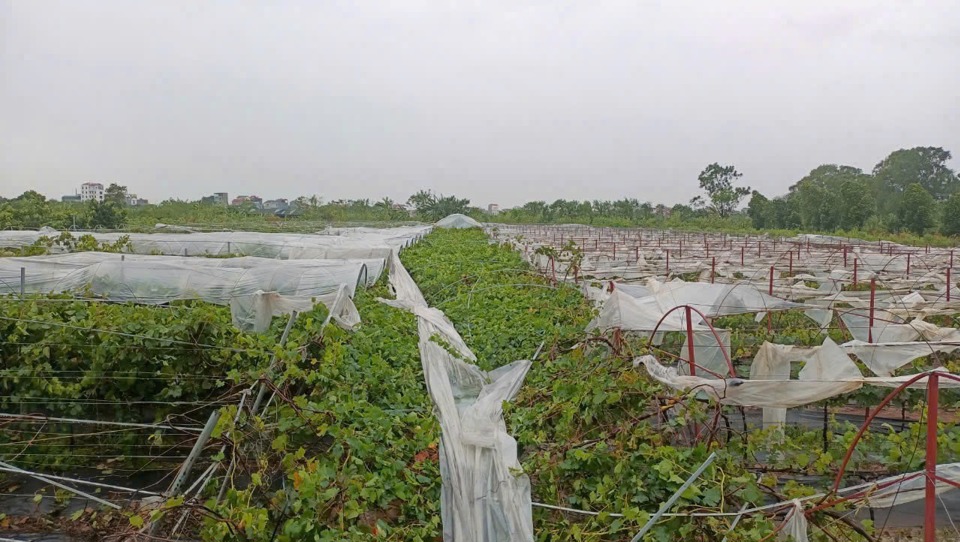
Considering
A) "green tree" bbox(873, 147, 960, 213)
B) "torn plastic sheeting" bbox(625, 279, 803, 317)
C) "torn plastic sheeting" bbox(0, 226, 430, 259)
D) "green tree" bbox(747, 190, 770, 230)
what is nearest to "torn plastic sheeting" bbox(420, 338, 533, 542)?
"torn plastic sheeting" bbox(625, 279, 803, 317)

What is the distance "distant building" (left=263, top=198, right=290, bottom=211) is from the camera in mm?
51013

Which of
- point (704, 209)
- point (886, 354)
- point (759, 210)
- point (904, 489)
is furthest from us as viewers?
point (704, 209)

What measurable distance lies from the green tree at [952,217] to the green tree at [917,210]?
4.21 feet

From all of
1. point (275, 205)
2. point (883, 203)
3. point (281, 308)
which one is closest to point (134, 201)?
point (275, 205)

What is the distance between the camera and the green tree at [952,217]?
31.0 metres

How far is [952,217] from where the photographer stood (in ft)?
103

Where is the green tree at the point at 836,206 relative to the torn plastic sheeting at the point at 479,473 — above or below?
above

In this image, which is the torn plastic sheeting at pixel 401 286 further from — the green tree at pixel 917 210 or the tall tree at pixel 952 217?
the green tree at pixel 917 210

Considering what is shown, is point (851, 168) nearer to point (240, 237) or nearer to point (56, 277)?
point (240, 237)

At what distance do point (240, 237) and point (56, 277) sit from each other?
8.38m

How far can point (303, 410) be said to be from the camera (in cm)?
447

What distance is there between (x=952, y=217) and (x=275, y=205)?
4583cm

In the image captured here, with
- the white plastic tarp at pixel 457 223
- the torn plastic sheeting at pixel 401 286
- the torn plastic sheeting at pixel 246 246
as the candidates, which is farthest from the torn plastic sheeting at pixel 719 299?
the white plastic tarp at pixel 457 223

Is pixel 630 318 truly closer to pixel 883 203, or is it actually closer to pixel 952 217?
pixel 952 217
